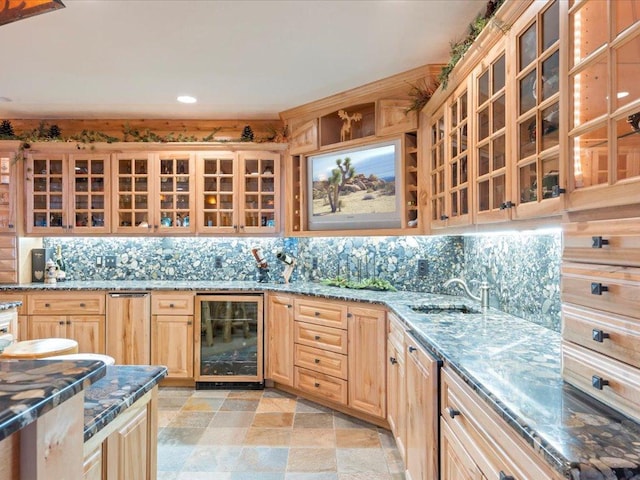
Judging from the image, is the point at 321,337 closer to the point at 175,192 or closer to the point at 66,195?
the point at 175,192

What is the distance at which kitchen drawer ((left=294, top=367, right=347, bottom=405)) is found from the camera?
3.17 m

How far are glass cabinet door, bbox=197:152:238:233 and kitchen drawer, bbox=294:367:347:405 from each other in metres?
1.57

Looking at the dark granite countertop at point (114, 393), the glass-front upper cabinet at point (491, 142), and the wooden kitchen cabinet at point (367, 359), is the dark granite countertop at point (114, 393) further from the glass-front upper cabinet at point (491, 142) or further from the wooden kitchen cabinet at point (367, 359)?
the wooden kitchen cabinet at point (367, 359)

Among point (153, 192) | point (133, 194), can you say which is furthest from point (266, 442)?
point (133, 194)

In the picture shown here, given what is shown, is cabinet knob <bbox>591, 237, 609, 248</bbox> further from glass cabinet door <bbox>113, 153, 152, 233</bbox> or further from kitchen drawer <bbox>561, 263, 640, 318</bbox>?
glass cabinet door <bbox>113, 153, 152, 233</bbox>

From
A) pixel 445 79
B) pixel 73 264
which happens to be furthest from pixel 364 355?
pixel 73 264

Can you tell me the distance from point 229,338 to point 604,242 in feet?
10.7

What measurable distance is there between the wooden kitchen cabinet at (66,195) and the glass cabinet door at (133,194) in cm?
11

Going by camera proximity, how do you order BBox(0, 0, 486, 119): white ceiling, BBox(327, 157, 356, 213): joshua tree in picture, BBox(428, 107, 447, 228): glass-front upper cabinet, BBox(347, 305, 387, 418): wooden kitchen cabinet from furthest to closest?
BBox(327, 157, 356, 213): joshua tree in picture → BBox(347, 305, 387, 418): wooden kitchen cabinet → BBox(428, 107, 447, 228): glass-front upper cabinet → BBox(0, 0, 486, 119): white ceiling

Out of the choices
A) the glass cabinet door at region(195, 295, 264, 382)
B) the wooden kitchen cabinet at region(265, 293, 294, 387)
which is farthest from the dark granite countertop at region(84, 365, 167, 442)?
the glass cabinet door at region(195, 295, 264, 382)

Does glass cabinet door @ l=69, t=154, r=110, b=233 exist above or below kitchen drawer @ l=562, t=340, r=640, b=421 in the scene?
above

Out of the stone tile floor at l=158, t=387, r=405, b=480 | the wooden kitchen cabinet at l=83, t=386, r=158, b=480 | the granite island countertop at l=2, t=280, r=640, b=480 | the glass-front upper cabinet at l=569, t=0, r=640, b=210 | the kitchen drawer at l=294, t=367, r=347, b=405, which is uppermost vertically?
the glass-front upper cabinet at l=569, t=0, r=640, b=210

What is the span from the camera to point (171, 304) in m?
3.79

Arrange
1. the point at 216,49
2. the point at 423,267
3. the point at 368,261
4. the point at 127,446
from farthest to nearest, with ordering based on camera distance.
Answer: the point at 368,261
the point at 423,267
the point at 216,49
the point at 127,446
